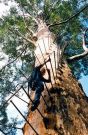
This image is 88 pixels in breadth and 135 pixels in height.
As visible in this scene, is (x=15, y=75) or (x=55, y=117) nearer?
(x=55, y=117)

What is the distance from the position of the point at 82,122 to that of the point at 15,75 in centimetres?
1018

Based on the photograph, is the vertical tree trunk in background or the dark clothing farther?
the dark clothing

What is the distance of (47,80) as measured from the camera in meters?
4.66

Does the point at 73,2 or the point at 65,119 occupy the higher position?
the point at 73,2

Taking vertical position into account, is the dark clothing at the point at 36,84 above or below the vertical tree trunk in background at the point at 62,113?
above

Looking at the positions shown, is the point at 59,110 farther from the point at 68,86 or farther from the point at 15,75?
the point at 15,75

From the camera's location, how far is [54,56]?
437cm

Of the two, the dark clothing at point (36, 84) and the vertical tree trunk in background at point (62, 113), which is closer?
the vertical tree trunk in background at point (62, 113)

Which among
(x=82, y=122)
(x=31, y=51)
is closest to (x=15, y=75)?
(x=31, y=51)

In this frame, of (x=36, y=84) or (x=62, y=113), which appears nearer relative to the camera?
(x=62, y=113)

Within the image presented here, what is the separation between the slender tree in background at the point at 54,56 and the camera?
3676 mm

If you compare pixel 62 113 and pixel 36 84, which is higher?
pixel 36 84

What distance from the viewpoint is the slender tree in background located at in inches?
145

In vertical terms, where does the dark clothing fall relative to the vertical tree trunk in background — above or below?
above
